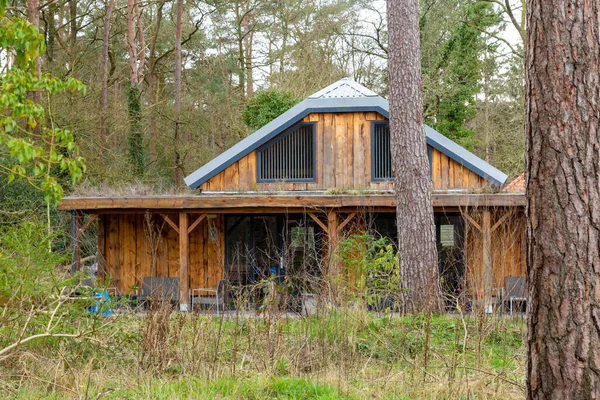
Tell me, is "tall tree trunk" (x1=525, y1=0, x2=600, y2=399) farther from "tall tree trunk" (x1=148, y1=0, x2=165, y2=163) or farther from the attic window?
"tall tree trunk" (x1=148, y1=0, x2=165, y2=163)

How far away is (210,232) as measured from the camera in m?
14.8

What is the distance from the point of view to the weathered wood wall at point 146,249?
14.8m

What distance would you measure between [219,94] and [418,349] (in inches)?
816

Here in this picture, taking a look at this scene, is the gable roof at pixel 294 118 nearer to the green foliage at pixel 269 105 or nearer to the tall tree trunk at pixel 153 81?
the green foliage at pixel 269 105

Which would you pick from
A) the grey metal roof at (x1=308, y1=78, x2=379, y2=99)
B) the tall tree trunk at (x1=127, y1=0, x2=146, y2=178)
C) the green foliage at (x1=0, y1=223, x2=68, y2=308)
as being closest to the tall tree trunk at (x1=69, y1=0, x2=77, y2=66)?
the tall tree trunk at (x1=127, y1=0, x2=146, y2=178)

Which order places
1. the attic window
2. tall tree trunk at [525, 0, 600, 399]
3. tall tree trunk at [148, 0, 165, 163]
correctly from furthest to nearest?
1. tall tree trunk at [148, 0, 165, 163]
2. the attic window
3. tall tree trunk at [525, 0, 600, 399]

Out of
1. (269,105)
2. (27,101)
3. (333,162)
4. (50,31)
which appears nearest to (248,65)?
(269,105)

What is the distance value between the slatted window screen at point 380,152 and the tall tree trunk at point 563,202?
445 inches

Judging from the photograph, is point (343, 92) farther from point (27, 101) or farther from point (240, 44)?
point (240, 44)

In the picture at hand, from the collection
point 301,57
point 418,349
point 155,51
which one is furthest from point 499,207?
point 155,51

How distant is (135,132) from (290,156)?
26.8 feet

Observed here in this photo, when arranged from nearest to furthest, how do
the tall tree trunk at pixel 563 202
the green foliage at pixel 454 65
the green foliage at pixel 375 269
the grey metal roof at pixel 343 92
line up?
1. the tall tree trunk at pixel 563 202
2. the green foliage at pixel 375 269
3. the grey metal roof at pixel 343 92
4. the green foliage at pixel 454 65

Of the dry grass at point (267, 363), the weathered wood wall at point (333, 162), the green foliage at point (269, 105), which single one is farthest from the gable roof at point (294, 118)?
the dry grass at point (267, 363)

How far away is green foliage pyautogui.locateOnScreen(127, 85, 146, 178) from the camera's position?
69.2 feet
